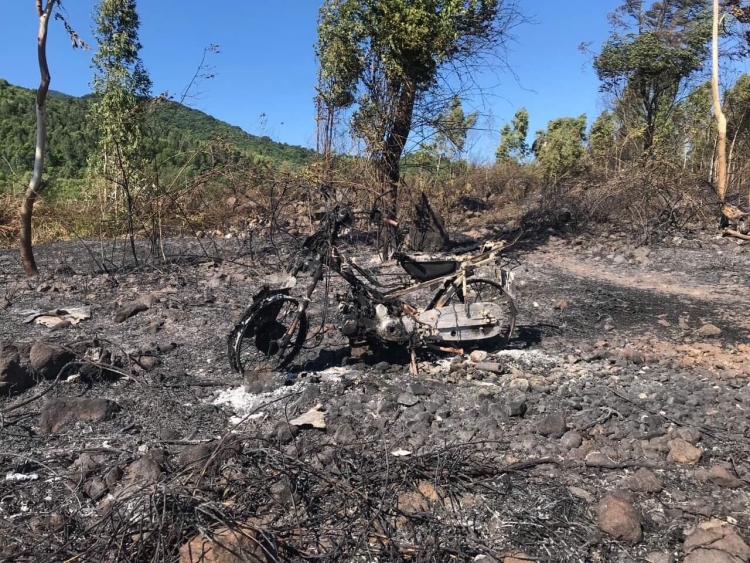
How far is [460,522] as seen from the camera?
2.88 metres

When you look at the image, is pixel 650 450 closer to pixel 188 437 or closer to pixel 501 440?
pixel 501 440

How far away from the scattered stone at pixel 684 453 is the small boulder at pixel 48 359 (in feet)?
14.0

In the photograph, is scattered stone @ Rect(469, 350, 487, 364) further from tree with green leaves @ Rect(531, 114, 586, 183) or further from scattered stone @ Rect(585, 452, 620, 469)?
tree with green leaves @ Rect(531, 114, 586, 183)

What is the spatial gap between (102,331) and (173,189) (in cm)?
355

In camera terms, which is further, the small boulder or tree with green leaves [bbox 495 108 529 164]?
tree with green leaves [bbox 495 108 529 164]

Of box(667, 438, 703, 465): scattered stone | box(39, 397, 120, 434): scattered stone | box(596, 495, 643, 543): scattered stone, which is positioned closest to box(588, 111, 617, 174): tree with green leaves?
box(667, 438, 703, 465): scattered stone

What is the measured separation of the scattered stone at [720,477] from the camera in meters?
3.11

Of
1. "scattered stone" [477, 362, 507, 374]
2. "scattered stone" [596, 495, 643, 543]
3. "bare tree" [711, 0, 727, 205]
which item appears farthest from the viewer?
"bare tree" [711, 0, 727, 205]

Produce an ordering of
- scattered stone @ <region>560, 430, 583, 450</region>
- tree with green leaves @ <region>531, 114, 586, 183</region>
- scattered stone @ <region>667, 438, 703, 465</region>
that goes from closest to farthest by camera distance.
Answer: scattered stone @ <region>667, 438, 703, 465</region> → scattered stone @ <region>560, 430, 583, 450</region> → tree with green leaves @ <region>531, 114, 586, 183</region>

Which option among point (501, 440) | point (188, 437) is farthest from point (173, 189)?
point (501, 440)

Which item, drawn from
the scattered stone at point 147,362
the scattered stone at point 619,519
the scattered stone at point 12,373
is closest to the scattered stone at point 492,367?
the scattered stone at point 619,519

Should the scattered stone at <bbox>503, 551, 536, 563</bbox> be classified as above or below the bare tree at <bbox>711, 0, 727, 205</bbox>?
below

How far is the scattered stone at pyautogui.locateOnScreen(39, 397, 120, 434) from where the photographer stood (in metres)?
3.89

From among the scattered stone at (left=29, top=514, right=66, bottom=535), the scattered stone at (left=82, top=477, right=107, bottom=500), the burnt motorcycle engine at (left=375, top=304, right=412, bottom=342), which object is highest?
the burnt motorcycle engine at (left=375, top=304, right=412, bottom=342)
